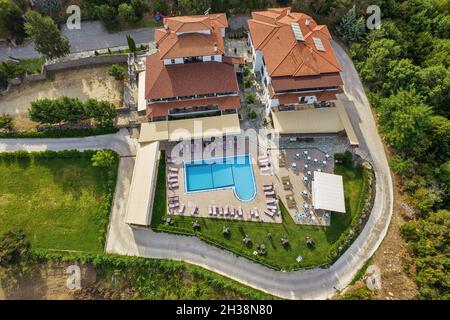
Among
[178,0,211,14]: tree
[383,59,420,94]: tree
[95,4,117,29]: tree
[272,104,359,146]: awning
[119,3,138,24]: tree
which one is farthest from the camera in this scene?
[95,4,117,29]: tree

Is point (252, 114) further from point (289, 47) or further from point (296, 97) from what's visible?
point (289, 47)

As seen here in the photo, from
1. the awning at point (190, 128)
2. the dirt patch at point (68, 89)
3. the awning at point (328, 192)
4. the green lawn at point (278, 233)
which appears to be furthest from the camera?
the dirt patch at point (68, 89)

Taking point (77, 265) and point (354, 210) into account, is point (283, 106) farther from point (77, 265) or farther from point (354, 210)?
point (77, 265)

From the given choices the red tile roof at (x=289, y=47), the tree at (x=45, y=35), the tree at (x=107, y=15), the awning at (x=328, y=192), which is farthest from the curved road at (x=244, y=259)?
the tree at (x=107, y=15)

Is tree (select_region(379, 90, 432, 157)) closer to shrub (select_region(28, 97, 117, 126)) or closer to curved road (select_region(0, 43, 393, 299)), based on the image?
curved road (select_region(0, 43, 393, 299))

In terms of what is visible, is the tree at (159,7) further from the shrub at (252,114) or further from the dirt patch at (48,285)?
the dirt patch at (48,285)

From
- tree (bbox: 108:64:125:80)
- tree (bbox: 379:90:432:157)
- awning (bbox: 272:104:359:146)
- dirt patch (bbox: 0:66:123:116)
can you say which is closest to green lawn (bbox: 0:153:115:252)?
dirt patch (bbox: 0:66:123:116)
